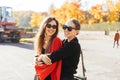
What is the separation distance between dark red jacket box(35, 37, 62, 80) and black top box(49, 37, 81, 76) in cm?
6

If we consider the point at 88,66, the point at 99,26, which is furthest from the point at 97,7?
the point at 88,66

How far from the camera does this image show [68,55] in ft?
14.4

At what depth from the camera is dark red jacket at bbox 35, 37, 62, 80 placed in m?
4.30

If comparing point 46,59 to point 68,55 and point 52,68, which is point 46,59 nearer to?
point 52,68

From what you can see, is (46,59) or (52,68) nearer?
(46,59)

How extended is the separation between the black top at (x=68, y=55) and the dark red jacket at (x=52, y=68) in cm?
6

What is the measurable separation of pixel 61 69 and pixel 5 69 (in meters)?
12.4

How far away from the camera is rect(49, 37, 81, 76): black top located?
4311 mm

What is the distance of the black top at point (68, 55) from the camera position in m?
4.31

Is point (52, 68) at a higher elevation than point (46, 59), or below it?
below

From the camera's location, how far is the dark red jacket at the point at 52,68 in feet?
14.1

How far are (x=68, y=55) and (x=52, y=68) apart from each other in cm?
23

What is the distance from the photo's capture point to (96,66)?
17.5 m

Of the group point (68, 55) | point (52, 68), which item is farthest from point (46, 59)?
point (68, 55)
